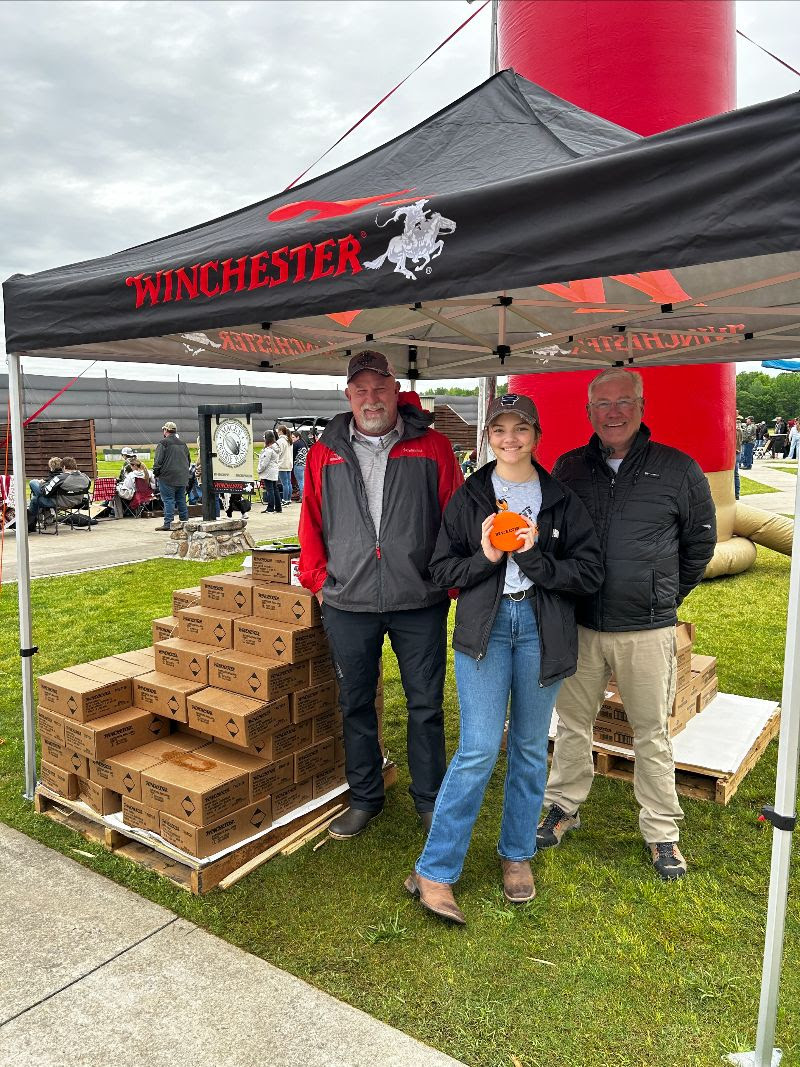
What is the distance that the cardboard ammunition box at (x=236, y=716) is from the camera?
10.7 feet

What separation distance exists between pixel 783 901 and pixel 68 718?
9.96 feet

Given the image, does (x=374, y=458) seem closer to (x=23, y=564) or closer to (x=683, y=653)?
(x=23, y=564)

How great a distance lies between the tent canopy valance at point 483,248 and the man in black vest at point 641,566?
614 millimetres

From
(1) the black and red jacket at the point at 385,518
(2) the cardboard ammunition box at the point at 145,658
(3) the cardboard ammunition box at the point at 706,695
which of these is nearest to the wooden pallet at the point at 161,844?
(2) the cardboard ammunition box at the point at 145,658

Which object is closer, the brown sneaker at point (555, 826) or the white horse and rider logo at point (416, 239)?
the white horse and rider logo at point (416, 239)

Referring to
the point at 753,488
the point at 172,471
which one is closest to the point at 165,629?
the point at 172,471

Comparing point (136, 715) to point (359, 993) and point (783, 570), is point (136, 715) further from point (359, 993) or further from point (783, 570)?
point (783, 570)

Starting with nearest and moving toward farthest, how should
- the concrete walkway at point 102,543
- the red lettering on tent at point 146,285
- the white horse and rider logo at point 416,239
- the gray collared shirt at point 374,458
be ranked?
the white horse and rider logo at point 416,239
the red lettering on tent at point 146,285
the gray collared shirt at point 374,458
the concrete walkway at point 102,543

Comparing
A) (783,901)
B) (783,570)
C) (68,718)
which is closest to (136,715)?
(68,718)

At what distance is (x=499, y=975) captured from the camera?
8.48ft

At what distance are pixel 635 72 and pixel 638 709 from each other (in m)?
7.03

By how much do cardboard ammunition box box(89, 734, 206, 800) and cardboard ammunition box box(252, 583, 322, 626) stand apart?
2.28 feet

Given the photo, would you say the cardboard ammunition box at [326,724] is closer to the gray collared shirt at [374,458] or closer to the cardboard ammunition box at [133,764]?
the cardboard ammunition box at [133,764]

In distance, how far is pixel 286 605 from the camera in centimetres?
353
